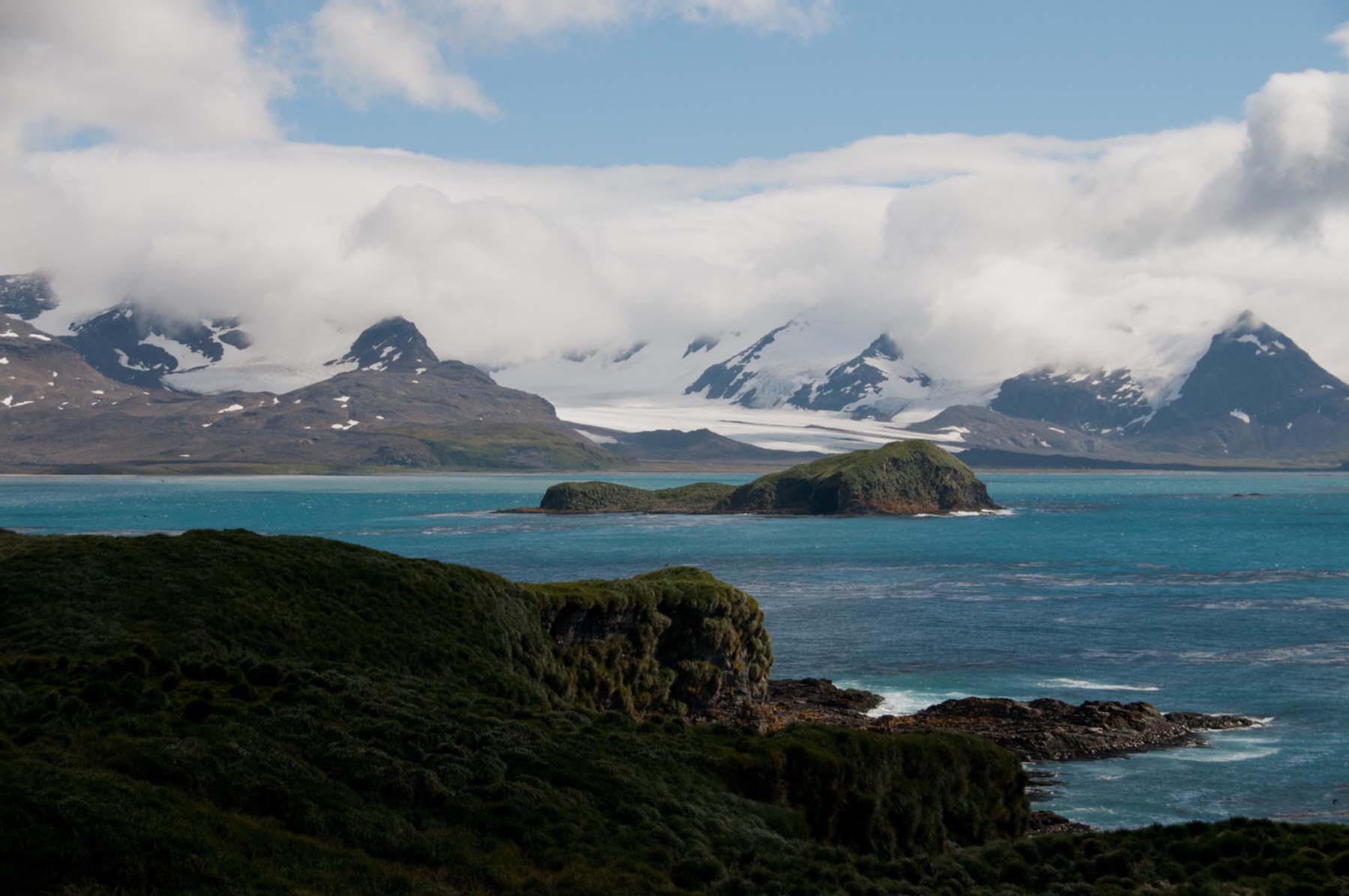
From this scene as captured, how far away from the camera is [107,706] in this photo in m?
32.5

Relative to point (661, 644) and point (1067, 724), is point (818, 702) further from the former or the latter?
point (1067, 724)

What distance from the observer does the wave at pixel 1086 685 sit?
71062 mm

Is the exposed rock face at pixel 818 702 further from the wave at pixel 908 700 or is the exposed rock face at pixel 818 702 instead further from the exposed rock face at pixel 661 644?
the exposed rock face at pixel 661 644

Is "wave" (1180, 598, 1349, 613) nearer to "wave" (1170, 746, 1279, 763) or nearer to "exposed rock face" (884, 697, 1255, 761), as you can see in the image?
"exposed rock face" (884, 697, 1255, 761)

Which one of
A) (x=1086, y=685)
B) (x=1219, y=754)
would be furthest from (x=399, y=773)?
(x=1086, y=685)

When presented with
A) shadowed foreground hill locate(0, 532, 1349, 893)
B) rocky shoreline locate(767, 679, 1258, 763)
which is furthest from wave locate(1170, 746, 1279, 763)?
shadowed foreground hill locate(0, 532, 1349, 893)

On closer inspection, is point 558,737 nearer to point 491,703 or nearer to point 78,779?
point 491,703

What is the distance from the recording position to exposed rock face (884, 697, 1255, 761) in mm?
57719

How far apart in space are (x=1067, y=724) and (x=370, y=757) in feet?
130

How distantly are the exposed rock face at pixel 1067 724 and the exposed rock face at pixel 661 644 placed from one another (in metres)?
9.46

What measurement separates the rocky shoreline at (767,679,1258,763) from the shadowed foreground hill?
14.2 meters

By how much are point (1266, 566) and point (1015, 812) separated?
360 feet

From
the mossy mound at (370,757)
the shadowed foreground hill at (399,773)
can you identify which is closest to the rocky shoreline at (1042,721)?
the mossy mound at (370,757)

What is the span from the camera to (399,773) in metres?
31.2
